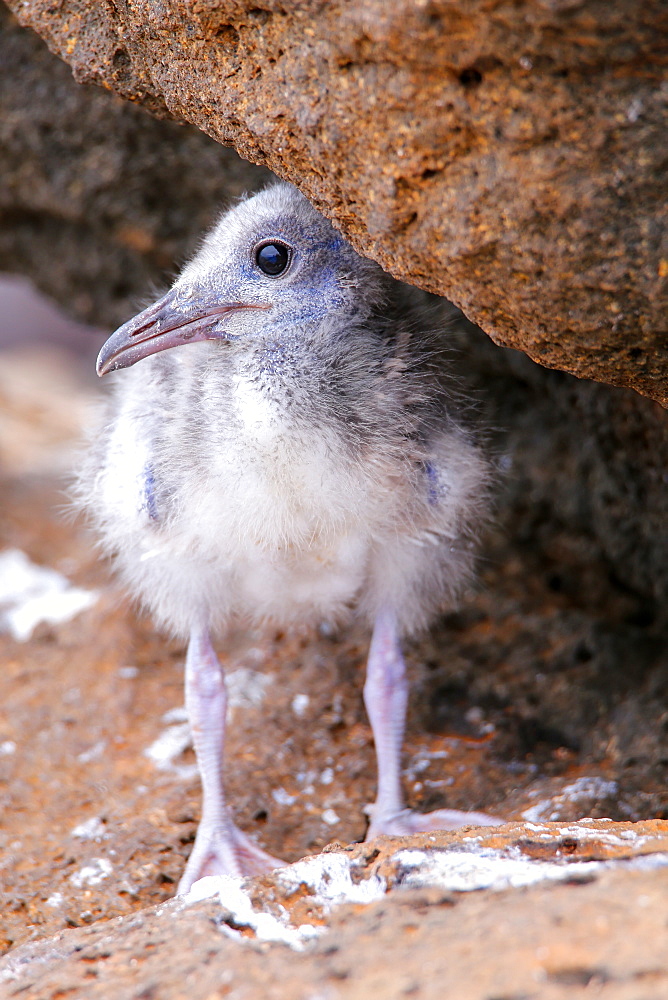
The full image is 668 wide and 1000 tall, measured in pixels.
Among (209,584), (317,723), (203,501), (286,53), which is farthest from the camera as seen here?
(317,723)

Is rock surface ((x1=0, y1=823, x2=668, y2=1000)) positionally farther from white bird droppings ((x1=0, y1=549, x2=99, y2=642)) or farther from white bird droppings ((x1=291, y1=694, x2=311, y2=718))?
white bird droppings ((x1=0, y1=549, x2=99, y2=642))

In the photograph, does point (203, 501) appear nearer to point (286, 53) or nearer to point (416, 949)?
point (286, 53)

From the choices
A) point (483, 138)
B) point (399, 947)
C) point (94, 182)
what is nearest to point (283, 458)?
point (483, 138)

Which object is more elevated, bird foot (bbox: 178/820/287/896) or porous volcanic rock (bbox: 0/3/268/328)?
porous volcanic rock (bbox: 0/3/268/328)

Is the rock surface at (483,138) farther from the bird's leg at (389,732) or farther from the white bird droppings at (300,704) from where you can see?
the white bird droppings at (300,704)

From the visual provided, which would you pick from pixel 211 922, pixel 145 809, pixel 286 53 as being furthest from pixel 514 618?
pixel 286 53

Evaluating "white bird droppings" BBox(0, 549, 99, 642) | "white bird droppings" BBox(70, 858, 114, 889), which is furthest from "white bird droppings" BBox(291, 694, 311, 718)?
"white bird droppings" BBox(0, 549, 99, 642)

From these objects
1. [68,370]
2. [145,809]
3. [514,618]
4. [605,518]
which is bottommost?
[145,809]

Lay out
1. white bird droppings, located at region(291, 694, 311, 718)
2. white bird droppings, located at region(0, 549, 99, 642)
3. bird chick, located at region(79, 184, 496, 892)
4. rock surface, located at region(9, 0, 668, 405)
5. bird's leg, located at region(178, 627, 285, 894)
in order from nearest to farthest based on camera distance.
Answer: rock surface, located at region(9, 0, 668, 405), bird chick, located at region(79, 184, 496, 892), bird's leg, located at region(178, 627, 285, 894), white bird droppings, located at region(291, 694, 311, 718), white bird droppings, located at region(0, 549, 99, 642)
